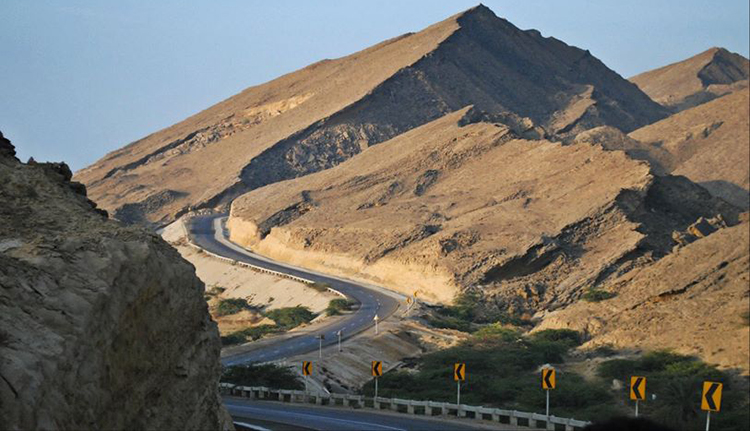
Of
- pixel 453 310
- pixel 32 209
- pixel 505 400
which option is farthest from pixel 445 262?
pixel 32 209

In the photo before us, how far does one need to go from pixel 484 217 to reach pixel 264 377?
45.4 metres

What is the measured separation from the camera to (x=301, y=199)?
107250 millimetres

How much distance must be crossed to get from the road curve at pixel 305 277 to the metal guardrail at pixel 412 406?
746cm

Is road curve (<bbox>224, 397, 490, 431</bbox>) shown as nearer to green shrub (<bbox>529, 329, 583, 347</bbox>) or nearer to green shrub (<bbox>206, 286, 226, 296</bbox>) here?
green shrub (<bbox>529, 329, 583, 347</bbox>)

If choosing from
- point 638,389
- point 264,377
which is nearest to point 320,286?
point 264,377

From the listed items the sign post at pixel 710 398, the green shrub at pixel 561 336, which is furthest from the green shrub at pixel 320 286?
the sign post at pixel 710 398

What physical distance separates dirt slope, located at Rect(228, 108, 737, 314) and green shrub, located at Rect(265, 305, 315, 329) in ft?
31.7

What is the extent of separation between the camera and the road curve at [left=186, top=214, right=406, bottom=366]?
5219 centimetres

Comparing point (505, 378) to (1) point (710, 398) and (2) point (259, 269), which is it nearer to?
(1) point (710, 398)

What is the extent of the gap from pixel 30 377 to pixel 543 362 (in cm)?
3496

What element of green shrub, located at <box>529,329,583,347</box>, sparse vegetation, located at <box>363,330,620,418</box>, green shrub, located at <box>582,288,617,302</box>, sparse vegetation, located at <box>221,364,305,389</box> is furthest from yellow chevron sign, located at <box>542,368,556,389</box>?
green shrub, located at <box>582,288,617,302</box>

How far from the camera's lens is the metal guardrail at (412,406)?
108 feet

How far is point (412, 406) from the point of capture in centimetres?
3688

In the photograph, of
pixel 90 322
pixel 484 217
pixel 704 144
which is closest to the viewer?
pixel 90 322
